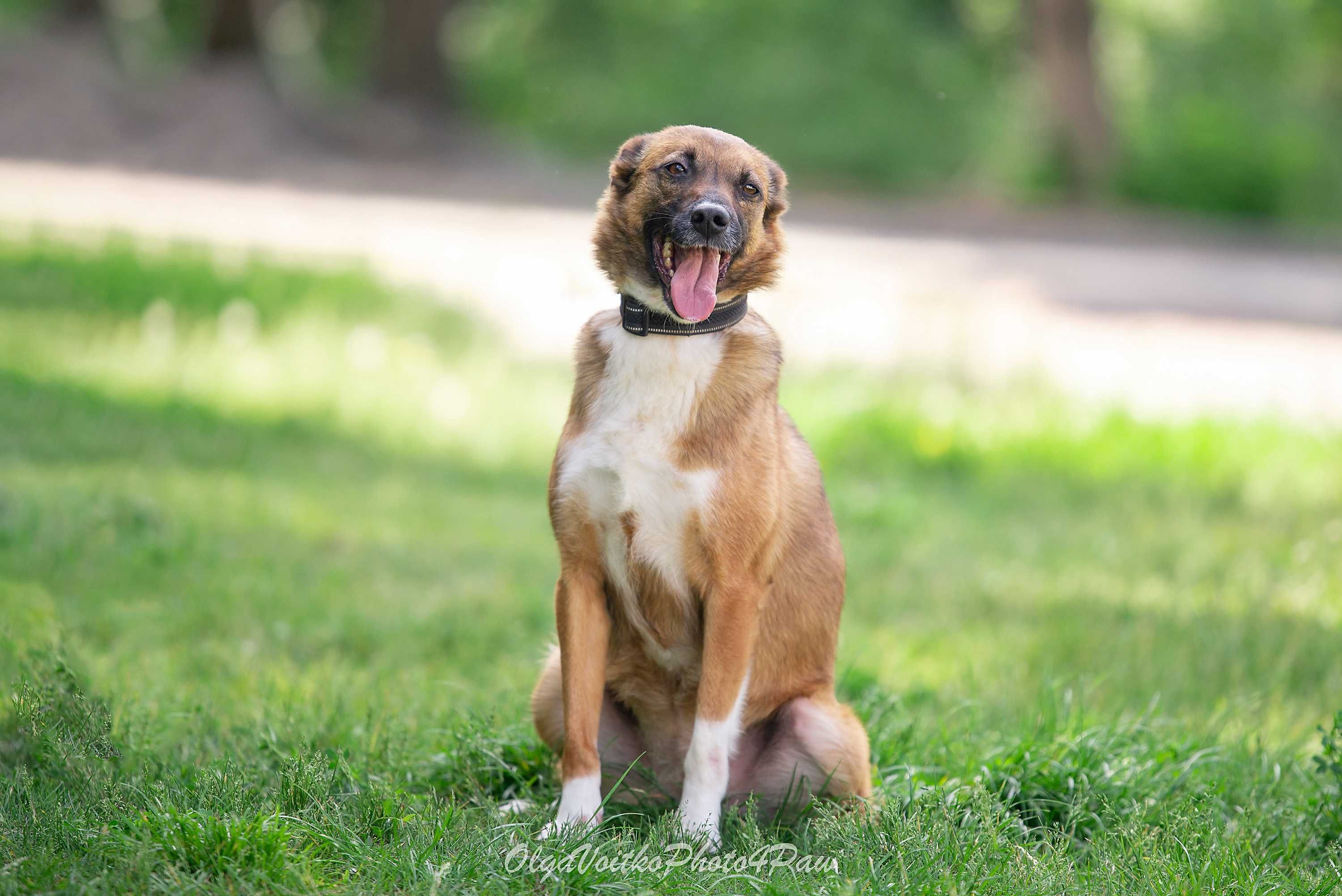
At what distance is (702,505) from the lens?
312 centimetres

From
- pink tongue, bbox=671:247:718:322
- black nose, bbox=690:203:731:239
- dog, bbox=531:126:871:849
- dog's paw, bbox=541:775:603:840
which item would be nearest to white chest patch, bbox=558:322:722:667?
dog, bbox=531:126:871:849

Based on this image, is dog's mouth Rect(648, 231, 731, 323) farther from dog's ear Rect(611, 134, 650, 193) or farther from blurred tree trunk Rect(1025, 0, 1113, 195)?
blurred tree trunk Rect(1025, 0, 1113, 195)

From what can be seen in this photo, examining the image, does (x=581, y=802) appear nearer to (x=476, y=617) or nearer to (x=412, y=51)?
(x=476, y=617)

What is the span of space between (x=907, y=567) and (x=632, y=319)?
10.9 feet

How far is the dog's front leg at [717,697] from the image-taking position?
124 inches

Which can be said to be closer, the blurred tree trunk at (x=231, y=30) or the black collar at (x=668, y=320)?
the black collar at (x=668, y=320)

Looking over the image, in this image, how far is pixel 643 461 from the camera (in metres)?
3.12

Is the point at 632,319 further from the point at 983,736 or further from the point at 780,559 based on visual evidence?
the point at 983,736

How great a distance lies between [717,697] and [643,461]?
60cm

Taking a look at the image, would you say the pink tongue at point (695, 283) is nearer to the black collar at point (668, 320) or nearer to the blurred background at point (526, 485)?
the black collar at point (668, 320)

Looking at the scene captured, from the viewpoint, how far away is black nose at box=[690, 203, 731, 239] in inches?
123

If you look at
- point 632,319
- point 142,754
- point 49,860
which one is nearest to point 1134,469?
point 632,319

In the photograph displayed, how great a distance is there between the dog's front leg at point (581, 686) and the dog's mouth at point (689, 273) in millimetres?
702

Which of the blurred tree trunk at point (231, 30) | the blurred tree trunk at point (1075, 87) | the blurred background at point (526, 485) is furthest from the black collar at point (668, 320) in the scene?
the blurred tree trunk at point (231, 30)
